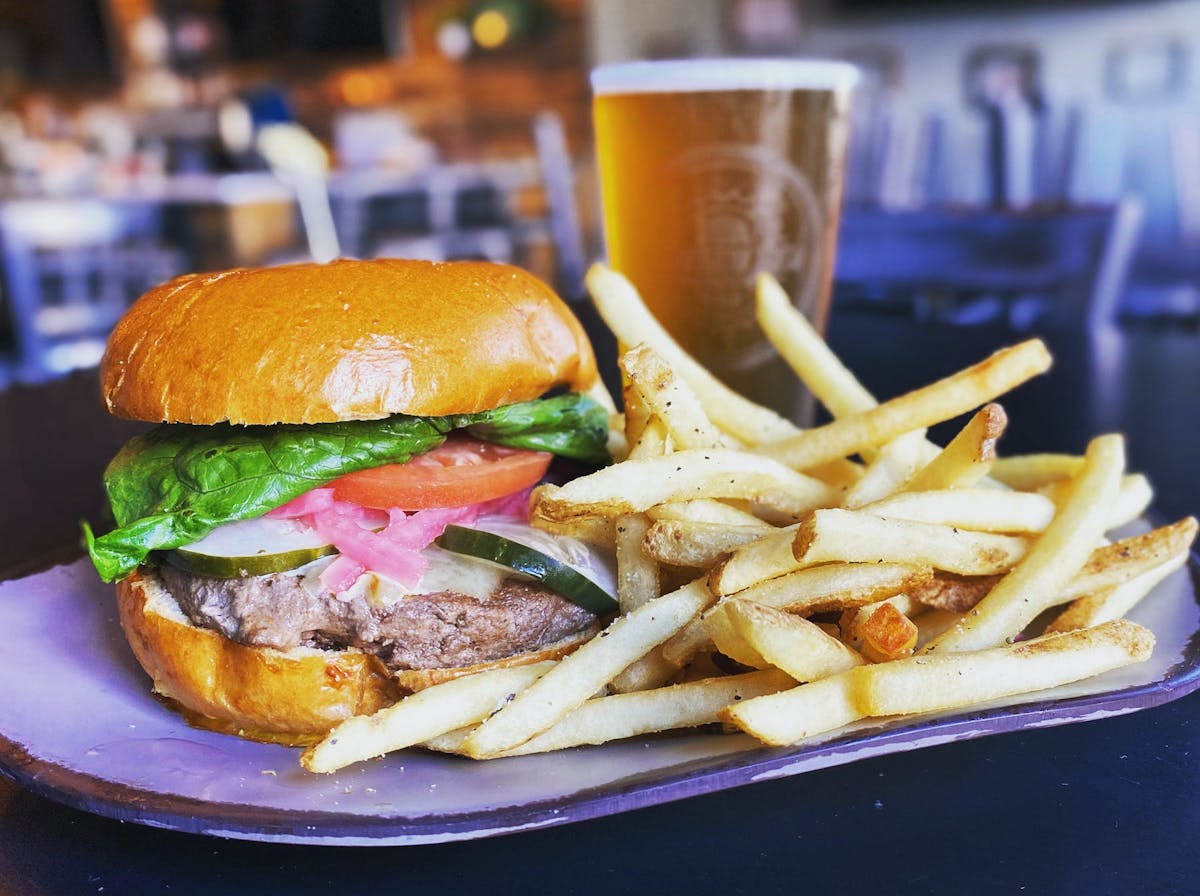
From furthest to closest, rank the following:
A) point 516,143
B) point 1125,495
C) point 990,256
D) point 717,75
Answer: point 516,143
point 990,256
point 717,75
point 1125,495

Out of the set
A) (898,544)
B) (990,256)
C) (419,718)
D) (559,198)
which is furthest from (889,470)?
(559,198)

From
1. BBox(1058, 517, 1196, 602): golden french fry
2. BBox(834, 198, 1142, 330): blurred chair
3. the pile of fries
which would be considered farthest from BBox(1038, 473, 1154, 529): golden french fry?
BBox(834, 198, 1142, 330): blurred chair

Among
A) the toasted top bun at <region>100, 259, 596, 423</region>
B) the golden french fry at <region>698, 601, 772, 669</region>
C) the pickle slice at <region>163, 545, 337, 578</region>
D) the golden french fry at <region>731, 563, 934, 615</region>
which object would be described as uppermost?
the toasted top bun at <region>100, 259, 596, 423</region>

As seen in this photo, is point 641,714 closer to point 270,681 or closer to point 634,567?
point 634,567

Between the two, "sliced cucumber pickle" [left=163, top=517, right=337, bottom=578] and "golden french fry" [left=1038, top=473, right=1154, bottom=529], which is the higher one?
"sliced cucumber pickle" [left=163, top=517, right=337, bottom=578]

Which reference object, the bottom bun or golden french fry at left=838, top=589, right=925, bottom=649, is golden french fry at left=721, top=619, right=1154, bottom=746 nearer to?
golden french fry at left=838, top=589, right=925, bottom=649

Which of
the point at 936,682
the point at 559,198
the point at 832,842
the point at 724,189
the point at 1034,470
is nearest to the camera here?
the point at 832,842

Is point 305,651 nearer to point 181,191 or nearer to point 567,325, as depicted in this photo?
point 567,325
